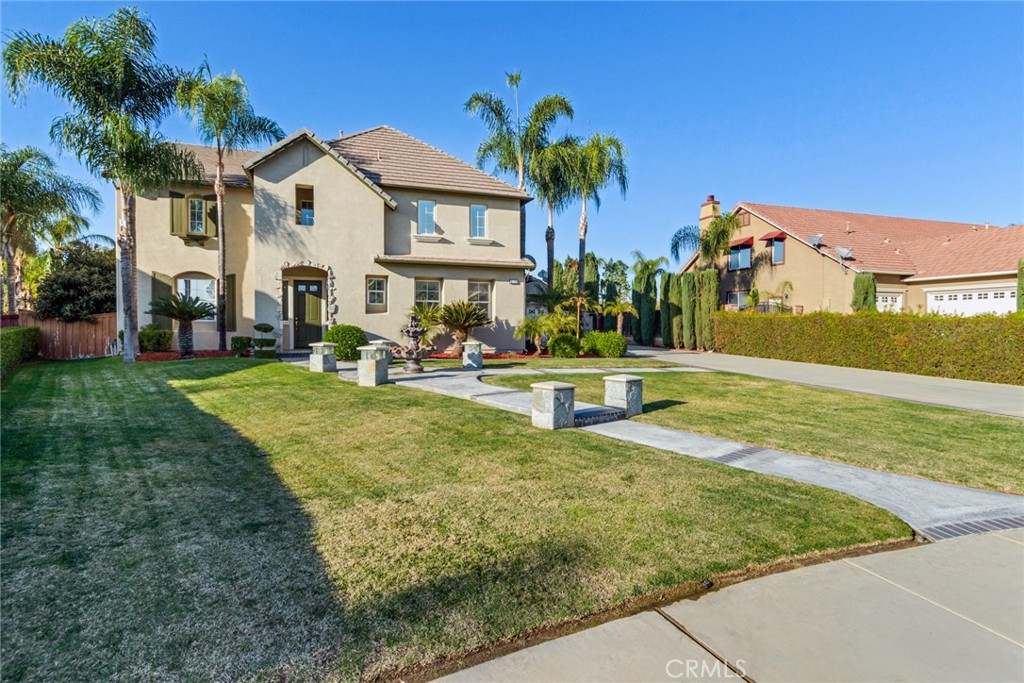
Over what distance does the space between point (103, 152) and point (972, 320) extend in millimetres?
25144

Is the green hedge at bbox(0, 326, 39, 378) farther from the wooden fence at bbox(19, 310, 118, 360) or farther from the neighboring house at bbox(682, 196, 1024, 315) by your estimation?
the neighboring house at bbox(682, 196, 1024, 315)

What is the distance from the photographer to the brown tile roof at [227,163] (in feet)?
58.0

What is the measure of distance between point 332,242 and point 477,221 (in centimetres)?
530

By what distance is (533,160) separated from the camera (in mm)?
21984

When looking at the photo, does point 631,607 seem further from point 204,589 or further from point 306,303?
point 306,303

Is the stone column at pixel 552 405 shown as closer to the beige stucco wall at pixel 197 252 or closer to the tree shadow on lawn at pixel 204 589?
the tree shadow on lawn at pixel 204 589

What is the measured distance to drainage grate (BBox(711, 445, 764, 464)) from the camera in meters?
5.56

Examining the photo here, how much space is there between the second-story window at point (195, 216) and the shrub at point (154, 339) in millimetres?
3401

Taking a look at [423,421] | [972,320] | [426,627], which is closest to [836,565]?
[426,627]

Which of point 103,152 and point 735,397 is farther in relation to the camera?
point 103,152

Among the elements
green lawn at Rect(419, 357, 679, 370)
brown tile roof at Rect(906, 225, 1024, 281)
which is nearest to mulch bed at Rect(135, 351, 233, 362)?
green lawn at Rect(419, 357, 679, 370)

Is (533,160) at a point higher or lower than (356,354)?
higher

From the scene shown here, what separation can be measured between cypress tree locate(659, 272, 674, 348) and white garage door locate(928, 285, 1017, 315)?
1178cm

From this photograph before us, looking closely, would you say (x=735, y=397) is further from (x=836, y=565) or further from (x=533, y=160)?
(x=533, y=160)
